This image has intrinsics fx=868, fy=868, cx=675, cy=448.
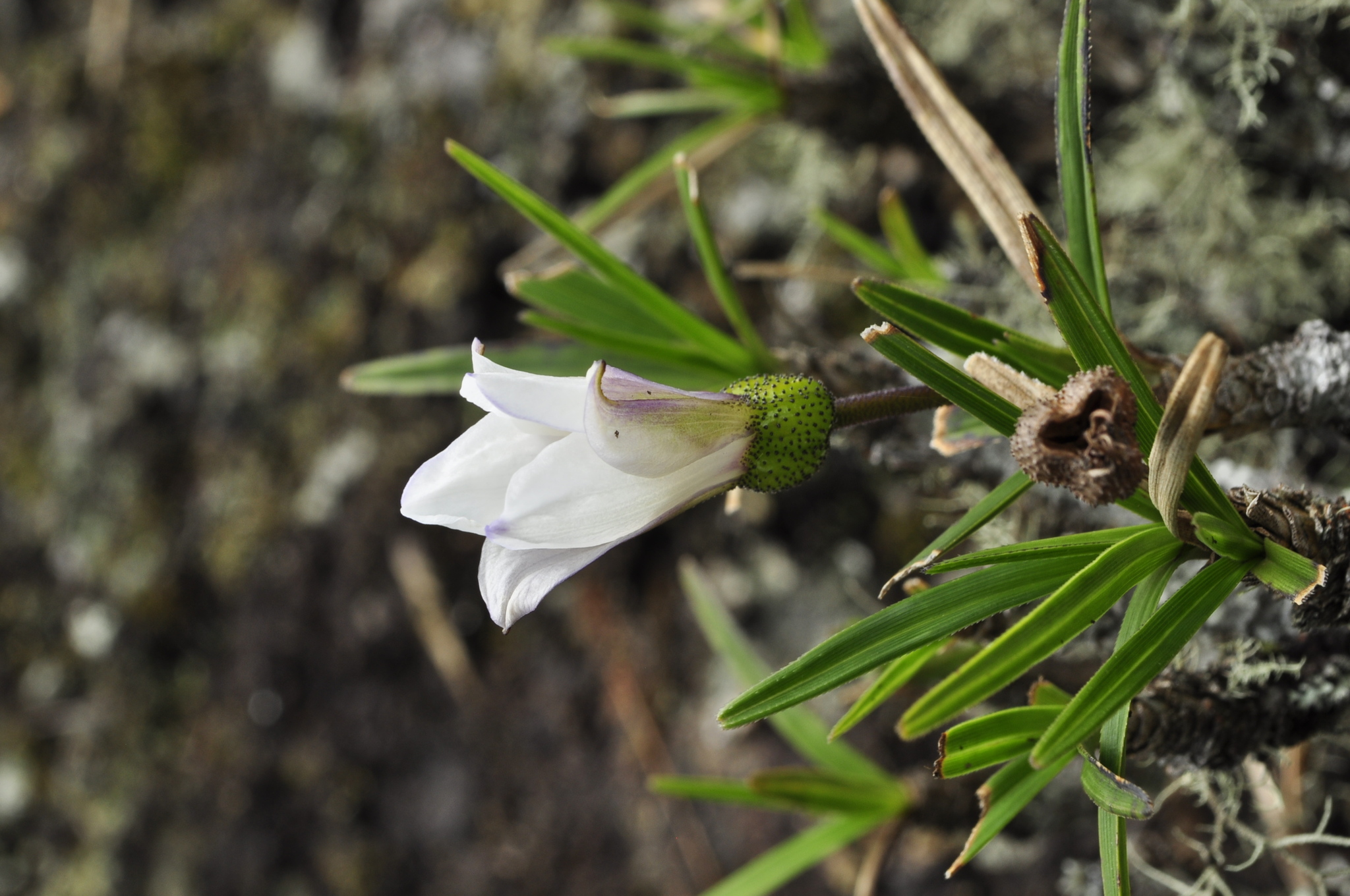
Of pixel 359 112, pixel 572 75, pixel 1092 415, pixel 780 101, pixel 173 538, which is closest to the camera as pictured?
pixel 1092 415

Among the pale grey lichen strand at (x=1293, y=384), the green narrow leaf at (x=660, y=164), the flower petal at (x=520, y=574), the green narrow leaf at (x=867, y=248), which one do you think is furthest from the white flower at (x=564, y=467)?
the green narrow leaf at (x=660, y=164)

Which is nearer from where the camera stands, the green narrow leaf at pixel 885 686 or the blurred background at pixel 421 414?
the green narrow leaf at pixel 885 686

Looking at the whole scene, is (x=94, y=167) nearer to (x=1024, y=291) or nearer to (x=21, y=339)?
(x=21, y=339)

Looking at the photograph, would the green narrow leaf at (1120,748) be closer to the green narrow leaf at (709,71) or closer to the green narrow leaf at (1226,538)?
the green narrow leaf at (1226,538)

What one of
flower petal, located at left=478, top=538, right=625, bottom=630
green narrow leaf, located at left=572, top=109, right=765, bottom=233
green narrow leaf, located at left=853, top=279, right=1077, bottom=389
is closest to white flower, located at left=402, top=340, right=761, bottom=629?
flower petal, located at left=478, top=538, right=625, bottom=630

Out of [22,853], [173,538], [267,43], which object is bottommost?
[22,853]

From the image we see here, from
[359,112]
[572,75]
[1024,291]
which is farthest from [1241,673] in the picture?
[359,112]

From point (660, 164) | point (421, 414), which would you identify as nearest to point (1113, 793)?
point (660, 164)
